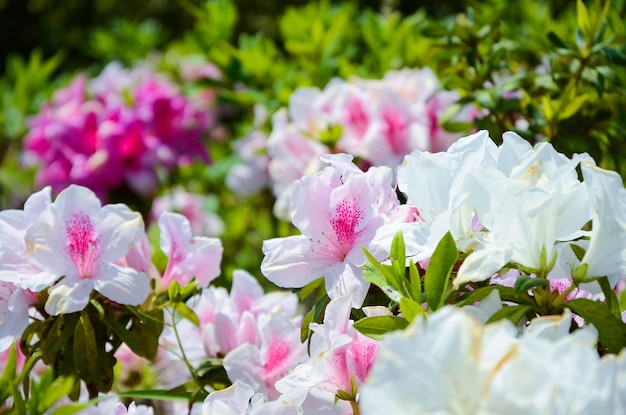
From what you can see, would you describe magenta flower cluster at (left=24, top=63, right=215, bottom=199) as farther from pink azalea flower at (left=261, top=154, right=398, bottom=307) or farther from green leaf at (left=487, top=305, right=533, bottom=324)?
green leaf at (left=487, top=305, right=533, bottom=324)

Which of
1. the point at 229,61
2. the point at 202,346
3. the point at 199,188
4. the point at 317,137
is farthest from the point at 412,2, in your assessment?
the point at 202,346

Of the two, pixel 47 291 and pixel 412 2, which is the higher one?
pixel 47 291

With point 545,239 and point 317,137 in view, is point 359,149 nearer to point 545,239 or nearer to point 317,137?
point 317,137

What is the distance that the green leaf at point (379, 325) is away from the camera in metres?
0.76

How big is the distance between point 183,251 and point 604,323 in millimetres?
555

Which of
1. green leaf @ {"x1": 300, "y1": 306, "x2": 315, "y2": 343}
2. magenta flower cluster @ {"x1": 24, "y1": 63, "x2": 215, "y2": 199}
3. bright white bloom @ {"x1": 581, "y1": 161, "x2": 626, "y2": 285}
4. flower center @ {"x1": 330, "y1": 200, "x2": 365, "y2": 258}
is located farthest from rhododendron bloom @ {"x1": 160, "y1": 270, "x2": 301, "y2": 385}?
magenta flower cluster @ {"x1": 24, "y1": 63, "x2": 215, "y2": 199}

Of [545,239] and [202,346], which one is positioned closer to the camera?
[545,239]

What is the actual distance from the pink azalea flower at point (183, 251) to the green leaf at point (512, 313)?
47cm

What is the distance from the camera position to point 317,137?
5.56 ft

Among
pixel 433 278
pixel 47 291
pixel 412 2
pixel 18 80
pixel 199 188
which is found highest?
pixel 433 278

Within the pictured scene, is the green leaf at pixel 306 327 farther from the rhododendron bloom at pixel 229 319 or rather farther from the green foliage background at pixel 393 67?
the green foliage background at pixel 393 67

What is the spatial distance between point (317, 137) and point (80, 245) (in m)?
0.79

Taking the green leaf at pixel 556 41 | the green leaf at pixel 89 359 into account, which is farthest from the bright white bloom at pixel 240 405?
the green leaf at pixel 556 41

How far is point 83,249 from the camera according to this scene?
979mm
